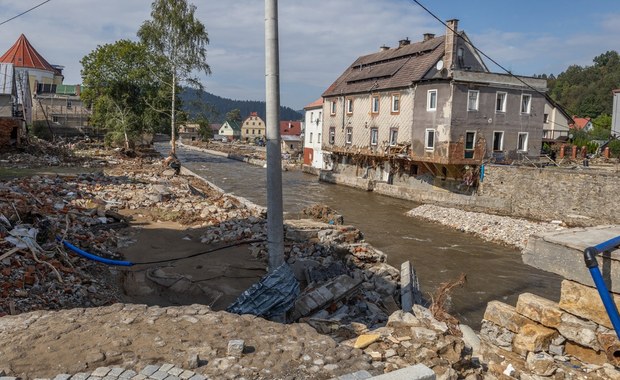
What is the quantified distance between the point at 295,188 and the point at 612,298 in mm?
31028

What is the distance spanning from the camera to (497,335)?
4133 mm

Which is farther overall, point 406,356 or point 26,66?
point 26,66

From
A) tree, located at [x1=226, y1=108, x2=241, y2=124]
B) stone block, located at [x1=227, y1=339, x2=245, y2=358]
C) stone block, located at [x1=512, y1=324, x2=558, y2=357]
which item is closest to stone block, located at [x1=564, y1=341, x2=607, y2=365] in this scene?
stone block, located at [x1=512, y1=324, x2=558, y2=357]

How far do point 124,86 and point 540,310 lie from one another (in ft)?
148

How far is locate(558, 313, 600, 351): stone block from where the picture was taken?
134 inches

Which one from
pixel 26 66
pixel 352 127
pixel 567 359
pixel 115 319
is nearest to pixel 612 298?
pixel 567 359

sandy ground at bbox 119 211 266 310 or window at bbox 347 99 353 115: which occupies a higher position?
window at bbox 347 99 353 115

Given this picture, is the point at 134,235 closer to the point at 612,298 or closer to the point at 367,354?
the point at 367,354

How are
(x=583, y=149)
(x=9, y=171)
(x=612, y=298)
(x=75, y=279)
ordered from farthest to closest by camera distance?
1. (x=583, y=149)
2. (x=9, y=171)
3. (x=75, y=279)
4. (x=612, y=298)

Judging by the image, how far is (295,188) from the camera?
34125 mm

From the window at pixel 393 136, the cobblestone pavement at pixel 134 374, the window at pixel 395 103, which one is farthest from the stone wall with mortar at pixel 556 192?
the cobblestone pavement at pixel 134 374

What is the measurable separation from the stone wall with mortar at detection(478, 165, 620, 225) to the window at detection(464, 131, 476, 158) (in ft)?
5.61

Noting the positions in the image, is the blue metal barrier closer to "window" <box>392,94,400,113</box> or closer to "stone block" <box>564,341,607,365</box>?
"stone block" <box>564,341,607,365</box>

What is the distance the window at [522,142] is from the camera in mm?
30134
